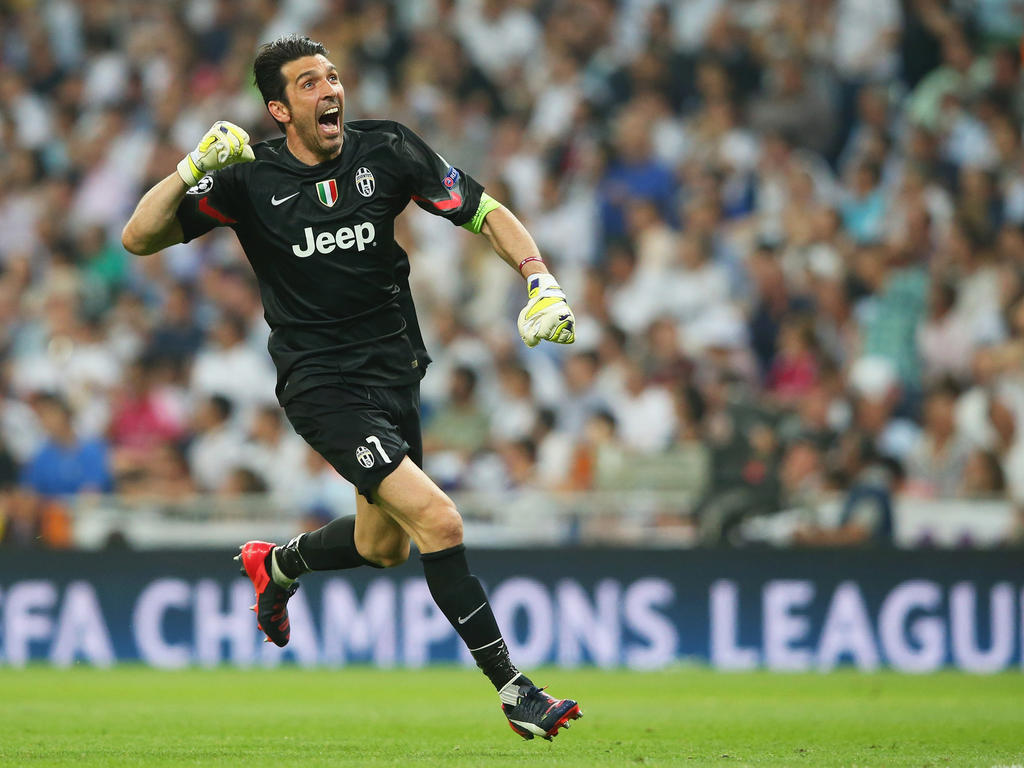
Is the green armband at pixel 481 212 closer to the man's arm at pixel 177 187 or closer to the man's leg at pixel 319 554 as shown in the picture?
the man's arm at pixel 177 187

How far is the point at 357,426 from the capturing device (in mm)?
7074

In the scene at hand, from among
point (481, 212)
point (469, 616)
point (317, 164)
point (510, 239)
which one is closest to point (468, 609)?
point (469, 616)

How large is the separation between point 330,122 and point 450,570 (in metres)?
1.91

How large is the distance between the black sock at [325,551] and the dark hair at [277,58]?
1.87m

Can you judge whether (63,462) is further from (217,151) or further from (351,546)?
(217,151)

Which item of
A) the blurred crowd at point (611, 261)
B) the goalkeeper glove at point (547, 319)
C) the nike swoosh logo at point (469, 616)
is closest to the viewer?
the goalkeeper glove at point (547, 319)

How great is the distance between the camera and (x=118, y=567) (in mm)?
13305

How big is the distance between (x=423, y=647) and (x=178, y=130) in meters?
→ 7.40

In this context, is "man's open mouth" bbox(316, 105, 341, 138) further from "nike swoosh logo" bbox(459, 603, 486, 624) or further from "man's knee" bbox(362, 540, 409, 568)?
"nike swoosh logo" bbox(459, 603, 486, 624)

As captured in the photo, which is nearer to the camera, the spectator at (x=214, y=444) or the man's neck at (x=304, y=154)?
the man's neck at (x=304, y=154)

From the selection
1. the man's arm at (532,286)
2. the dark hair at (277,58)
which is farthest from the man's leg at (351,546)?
the dark hair at (277,58)

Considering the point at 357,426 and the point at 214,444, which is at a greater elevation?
the point at 214,444

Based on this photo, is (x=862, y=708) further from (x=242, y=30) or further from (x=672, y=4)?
(x=242, y=30)

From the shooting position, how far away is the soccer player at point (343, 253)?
7.01 metres
